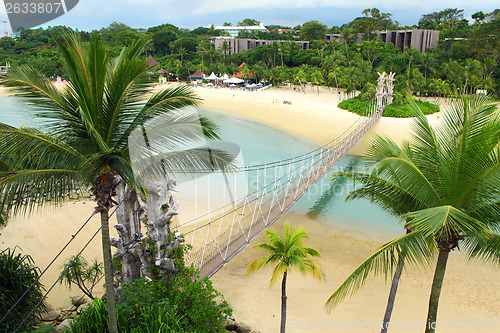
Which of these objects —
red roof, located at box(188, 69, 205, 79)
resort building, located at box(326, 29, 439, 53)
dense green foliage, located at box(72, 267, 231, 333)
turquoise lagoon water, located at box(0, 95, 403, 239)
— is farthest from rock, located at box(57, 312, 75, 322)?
resort building, located at box(326, 29, 439, 53)

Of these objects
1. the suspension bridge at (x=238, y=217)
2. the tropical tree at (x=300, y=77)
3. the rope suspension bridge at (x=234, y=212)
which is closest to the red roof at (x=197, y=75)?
the tropical tree at (x=300, y=77)

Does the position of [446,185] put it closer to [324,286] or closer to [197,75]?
[324,286]

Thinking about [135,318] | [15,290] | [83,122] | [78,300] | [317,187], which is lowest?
[317,187]

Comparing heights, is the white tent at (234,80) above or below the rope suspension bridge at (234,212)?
above

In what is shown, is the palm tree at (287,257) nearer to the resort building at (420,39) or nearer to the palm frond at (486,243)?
the palm frond at (486,243)

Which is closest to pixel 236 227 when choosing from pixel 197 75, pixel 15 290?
A: pixel 15 290

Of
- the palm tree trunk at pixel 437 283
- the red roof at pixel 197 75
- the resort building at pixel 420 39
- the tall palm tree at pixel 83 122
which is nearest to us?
the tall palm tree at pixel 83 122

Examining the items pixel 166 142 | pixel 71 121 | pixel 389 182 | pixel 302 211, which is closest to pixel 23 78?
pixel 71 121
